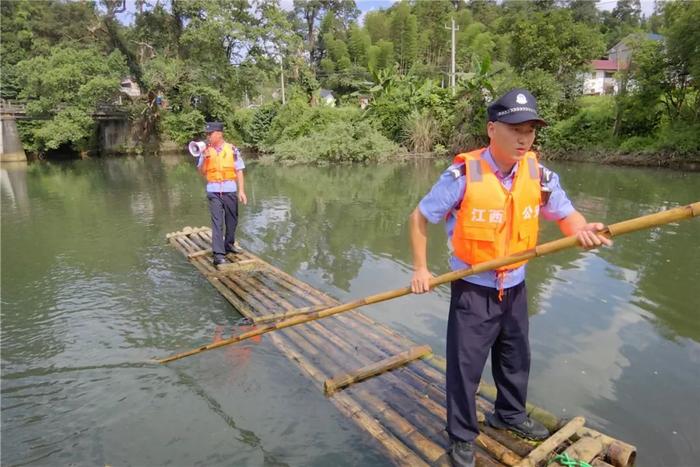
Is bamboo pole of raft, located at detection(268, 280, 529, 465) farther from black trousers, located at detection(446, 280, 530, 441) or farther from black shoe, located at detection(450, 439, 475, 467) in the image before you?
black trousers, located at detection(446, 280, 530, 441)

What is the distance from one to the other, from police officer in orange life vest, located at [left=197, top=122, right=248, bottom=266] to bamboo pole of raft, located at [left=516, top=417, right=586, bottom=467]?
4926mm

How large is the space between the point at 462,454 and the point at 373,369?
1184mm

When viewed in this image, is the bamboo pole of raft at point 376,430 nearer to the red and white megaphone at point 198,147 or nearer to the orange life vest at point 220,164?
the orange life vest at point 220,164

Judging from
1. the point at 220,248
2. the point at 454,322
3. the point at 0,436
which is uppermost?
the point at 454,322

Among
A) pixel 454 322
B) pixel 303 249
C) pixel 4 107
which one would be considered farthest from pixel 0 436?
pixel 4 107

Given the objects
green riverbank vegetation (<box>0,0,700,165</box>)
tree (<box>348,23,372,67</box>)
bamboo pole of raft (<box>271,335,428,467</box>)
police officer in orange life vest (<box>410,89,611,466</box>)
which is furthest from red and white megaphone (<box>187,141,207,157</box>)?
tree (<box>348,23,372,67</box>)

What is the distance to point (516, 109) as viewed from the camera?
87.5 inches

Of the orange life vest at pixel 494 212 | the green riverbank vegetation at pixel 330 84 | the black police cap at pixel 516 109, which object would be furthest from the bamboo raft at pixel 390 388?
the green riverbank vegetation at pixel 330 84

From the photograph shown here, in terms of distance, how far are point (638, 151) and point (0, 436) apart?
20.4 metres

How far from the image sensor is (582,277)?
6.18m

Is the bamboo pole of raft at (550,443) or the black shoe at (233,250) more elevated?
the black shoe at (233,250)

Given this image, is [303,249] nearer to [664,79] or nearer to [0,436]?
[0,436]

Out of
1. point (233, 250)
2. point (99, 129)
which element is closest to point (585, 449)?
point (233, 250)

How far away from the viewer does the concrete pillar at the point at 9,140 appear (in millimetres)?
28234
